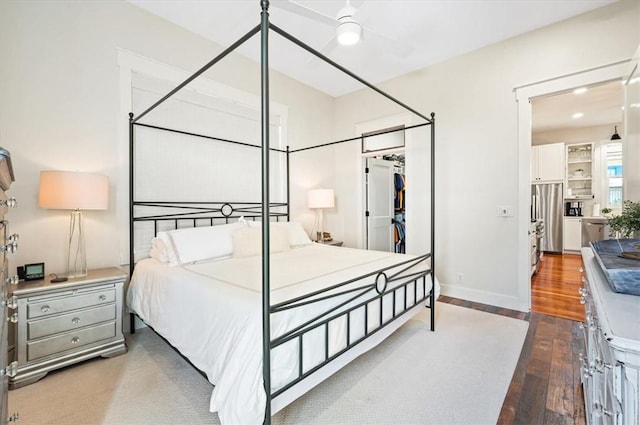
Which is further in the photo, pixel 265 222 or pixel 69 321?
pixel 69 321

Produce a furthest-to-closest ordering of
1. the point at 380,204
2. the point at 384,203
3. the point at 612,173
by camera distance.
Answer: the point at 612,173 < the point at 384,203 < the point at 380,204

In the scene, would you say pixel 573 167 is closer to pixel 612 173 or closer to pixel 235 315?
pixel 612 173

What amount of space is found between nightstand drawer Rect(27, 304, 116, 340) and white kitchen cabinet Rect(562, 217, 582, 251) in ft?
26.3

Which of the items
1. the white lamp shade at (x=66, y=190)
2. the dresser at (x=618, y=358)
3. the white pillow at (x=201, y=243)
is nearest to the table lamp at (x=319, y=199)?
the white pillow at (x=201, y=243)

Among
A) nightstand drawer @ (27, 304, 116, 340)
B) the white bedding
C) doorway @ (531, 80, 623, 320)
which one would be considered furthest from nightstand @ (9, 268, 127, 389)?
doorway @ (531, 80, 623, 320)

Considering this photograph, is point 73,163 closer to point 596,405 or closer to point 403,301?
point 403,301

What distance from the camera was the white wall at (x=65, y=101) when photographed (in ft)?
6.96

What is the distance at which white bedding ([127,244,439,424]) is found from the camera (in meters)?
1.27

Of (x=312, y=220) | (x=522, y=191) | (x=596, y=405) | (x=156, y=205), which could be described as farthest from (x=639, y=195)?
(x=156, y=205)

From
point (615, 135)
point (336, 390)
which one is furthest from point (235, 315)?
point (615, 135)

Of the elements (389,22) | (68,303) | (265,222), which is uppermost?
(389,22)

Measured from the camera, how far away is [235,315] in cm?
142

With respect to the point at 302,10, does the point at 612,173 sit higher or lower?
lower

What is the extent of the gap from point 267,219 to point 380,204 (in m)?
3.96
